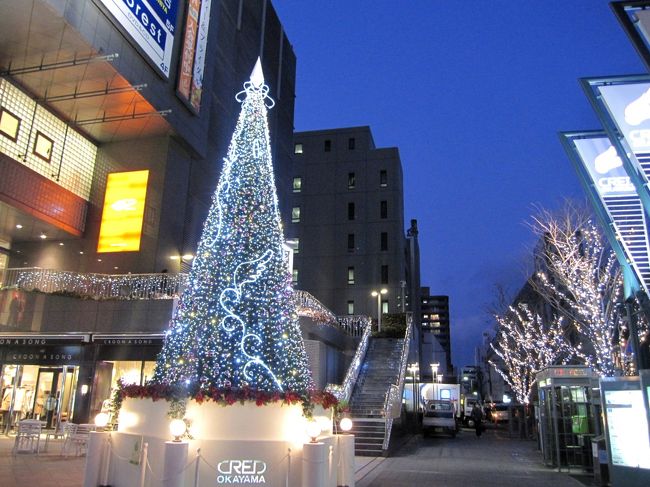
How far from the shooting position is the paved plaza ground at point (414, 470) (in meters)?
10.7

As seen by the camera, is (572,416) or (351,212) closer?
(572,416)

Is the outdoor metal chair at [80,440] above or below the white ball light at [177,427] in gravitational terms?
below

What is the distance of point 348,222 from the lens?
44.7 m

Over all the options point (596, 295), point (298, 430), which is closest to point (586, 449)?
point (596, 295)

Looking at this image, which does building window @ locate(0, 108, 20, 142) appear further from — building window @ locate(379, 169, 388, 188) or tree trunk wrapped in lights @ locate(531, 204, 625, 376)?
building window @ locate(379, 169, 388, 188)

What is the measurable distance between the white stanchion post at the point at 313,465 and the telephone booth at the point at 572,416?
949cm

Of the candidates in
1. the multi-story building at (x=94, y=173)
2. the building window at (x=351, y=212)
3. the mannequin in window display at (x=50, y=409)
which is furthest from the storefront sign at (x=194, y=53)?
the building window at (x=351, y=212)

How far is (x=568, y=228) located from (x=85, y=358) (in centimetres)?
1698

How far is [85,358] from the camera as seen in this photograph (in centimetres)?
1933

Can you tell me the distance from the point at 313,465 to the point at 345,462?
1.79 m

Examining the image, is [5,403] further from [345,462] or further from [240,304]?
[345,462]

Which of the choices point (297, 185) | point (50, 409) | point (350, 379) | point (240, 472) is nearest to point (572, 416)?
point (350, 379)

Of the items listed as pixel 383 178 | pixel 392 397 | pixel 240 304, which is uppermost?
pixel 383 178

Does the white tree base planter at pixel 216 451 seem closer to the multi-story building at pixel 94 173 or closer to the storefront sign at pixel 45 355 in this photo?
the multi-story building at pixel 94 173
